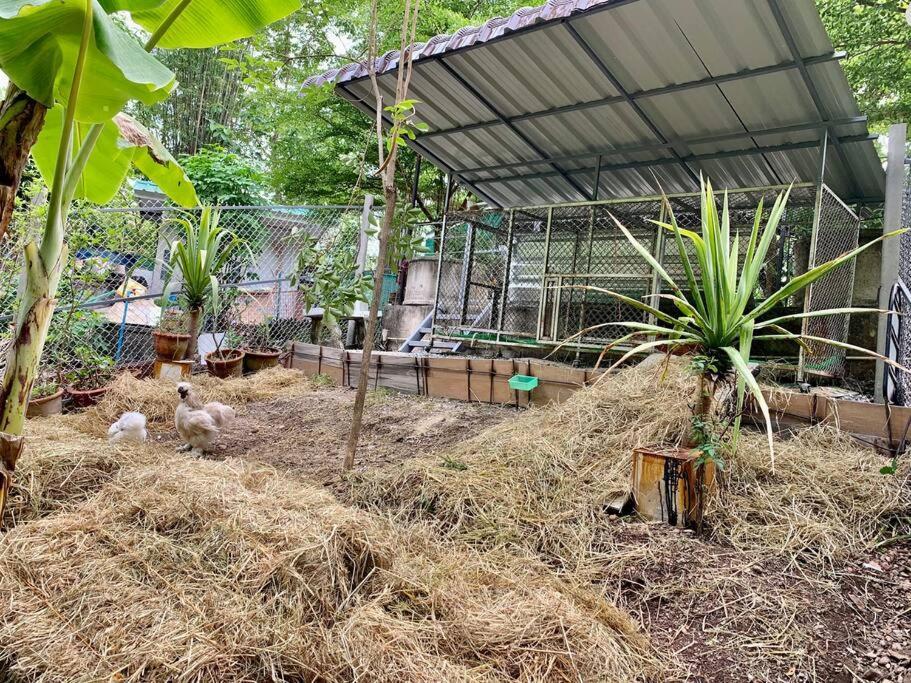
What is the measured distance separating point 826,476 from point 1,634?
3325mm

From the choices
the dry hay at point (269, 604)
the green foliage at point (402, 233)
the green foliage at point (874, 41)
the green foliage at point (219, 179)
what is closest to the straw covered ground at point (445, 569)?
the dry hay at point (269, 604)

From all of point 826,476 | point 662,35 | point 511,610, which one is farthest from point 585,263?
point 511,610

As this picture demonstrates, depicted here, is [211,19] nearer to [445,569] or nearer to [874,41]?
[445,569]

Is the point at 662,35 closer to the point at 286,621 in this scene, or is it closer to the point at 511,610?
the point at 511,610

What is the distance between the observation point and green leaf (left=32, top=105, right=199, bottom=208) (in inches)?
96.3

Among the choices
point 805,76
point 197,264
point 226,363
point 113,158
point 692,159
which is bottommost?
point 226,363

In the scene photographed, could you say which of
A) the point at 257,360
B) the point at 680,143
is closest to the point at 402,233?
the point at 257,360

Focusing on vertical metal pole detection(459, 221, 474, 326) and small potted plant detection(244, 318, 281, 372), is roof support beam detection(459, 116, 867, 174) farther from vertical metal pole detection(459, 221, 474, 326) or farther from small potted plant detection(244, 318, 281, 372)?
small potted plant detection(244, 318, 281, 372)

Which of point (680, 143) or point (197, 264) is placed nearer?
point (197, 264)

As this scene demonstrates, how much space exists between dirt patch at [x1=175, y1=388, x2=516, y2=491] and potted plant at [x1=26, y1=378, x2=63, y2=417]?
95 cm

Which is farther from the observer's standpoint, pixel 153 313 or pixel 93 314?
pixel 153 313

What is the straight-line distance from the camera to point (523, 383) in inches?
169

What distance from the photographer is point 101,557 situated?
65.7 inches

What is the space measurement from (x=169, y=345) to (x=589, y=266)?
4.38 metres
